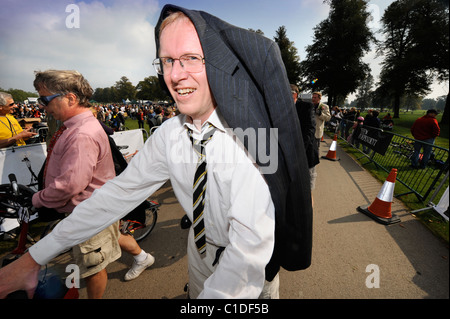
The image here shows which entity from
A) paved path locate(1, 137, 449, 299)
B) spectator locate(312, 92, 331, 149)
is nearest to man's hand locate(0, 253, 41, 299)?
paved path locate(1, 137, 449, 299)

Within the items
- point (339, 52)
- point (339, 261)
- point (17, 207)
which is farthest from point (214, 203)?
point (339, 52)

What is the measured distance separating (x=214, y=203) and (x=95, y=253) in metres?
1.72

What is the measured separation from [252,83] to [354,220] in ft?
13.8

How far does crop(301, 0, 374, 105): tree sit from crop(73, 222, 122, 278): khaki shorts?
24.9 metres

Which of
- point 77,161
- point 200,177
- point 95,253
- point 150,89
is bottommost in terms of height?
point 95,253

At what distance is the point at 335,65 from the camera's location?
86.8 feet

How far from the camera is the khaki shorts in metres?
1.90

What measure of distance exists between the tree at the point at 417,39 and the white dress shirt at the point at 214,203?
0.73m

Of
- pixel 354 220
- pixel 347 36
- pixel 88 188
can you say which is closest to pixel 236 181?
pixel 88 188

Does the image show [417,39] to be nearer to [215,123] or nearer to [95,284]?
[215,123]

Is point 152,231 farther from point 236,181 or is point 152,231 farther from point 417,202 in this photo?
point 417,202

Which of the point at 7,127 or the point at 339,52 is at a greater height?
the point at 339,52

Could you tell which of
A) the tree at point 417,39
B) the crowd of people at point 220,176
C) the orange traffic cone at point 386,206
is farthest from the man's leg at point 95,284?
the orange traffic cone at point 386,206

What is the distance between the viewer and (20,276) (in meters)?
1.06
